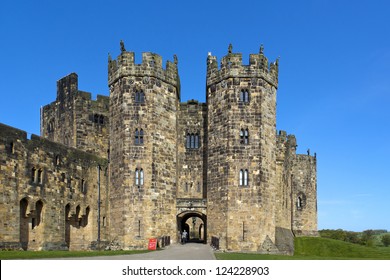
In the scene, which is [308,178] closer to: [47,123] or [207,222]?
[207,222]

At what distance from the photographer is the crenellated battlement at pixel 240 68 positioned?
46344 millimetres

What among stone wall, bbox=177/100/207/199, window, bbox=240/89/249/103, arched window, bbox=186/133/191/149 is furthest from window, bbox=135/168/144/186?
window, bbox=240/89/249/103

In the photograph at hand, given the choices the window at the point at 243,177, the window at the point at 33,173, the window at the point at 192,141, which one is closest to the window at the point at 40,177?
the window at the point at 33,173

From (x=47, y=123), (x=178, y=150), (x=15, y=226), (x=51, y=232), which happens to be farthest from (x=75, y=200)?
(x=47, y=123)

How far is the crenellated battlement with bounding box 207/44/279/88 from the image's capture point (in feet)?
152

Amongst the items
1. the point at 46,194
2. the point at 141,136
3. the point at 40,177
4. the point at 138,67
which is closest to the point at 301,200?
the point at 141,136

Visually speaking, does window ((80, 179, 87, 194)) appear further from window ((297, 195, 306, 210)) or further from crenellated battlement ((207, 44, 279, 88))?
window ((297, 195, 306, 210))

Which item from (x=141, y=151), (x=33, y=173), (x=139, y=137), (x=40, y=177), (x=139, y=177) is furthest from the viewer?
(x=139, y=137)

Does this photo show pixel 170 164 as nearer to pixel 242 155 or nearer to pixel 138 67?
pixel 242 155

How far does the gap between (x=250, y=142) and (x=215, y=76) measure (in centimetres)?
703

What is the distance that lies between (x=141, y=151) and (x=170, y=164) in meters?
3.25

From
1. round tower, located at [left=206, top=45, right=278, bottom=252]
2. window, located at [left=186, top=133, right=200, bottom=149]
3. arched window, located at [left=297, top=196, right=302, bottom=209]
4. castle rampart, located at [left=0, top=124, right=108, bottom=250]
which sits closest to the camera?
castle rampart, located at [left=0, top=124, right=108, bottom=250]

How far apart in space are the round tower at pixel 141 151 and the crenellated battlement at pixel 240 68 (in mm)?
4364

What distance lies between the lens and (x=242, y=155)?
148 ft
